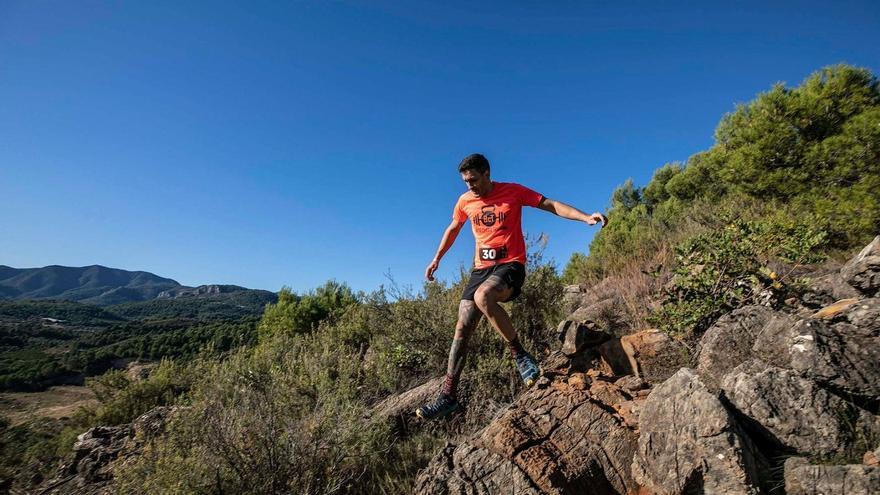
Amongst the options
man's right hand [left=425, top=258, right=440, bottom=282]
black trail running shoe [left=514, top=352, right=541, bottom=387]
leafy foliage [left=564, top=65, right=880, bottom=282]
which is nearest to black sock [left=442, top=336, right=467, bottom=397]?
black trail running shoe [left=514, top=352, right=541, bottom=387]

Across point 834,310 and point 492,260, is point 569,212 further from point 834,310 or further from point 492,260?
point 834,310

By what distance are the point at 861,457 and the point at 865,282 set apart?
190cm

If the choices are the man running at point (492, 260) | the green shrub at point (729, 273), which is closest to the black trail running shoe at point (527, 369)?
the man running at point (492, 260)

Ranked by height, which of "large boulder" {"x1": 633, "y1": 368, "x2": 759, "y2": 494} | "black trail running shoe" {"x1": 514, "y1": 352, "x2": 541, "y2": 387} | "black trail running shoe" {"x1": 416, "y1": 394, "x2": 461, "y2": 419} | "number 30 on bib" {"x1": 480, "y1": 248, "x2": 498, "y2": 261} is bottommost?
"black trail running shoe" {"x1": 416, "y1": 394, "x2": 461, "y2": 419}

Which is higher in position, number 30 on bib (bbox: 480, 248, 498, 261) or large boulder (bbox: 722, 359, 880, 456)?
number 30 on bib (bbox: 480, 248, 498, 261)

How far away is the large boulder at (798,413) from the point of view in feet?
6.57

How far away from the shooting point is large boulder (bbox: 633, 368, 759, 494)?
191 centimetres

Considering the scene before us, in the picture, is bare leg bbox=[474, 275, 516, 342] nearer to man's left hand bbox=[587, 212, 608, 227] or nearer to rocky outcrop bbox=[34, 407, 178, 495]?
man's left hand bbox=[587, 212, 608, 227]

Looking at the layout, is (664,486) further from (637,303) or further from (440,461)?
(637,303)

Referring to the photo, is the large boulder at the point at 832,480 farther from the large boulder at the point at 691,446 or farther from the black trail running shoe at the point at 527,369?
the black trail running shoe at the point at 527,369

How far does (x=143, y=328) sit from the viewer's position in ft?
253

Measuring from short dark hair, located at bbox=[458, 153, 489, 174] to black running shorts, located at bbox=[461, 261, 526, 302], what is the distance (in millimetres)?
952

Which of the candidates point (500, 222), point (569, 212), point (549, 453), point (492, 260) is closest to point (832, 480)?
point (549, 453)

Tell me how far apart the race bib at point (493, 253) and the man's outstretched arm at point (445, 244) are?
22.1 inches
